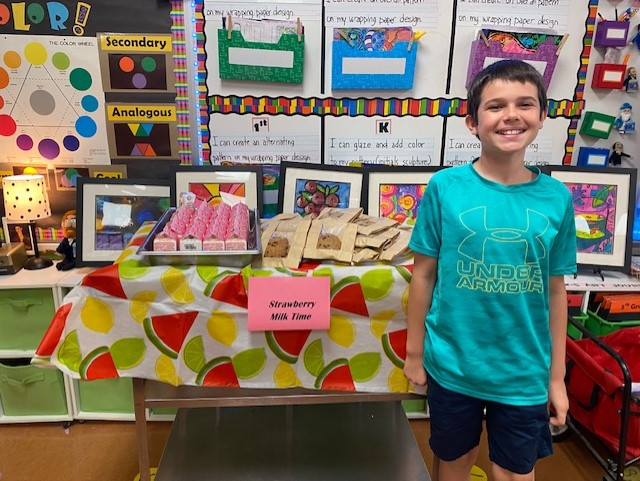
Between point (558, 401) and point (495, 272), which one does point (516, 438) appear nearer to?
point (558, 401)

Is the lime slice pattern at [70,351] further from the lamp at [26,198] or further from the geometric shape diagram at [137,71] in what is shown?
the geometric shape diagram at [137,71]

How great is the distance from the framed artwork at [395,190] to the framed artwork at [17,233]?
140 cm

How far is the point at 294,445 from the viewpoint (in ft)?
5.79

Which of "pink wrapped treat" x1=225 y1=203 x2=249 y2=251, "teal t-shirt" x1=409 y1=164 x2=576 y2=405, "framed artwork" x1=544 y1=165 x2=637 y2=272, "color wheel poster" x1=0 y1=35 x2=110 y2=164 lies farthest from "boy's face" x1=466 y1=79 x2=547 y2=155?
"color wheel poster" x1=0 y1=35 x2=110 y2=164

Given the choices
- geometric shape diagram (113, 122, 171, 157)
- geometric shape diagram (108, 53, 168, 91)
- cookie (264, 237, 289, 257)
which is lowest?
cookie (264, 237, 289, 257)

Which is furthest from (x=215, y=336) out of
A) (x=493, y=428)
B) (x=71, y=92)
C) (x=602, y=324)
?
(x=602, y=324)

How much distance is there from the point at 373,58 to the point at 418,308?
1094 mm

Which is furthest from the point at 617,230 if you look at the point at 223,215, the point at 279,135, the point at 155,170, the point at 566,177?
the point at 155,170

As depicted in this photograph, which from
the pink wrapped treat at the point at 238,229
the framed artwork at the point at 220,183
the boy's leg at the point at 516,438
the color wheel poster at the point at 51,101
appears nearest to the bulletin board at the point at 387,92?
the framed artwork at the point at 220,183

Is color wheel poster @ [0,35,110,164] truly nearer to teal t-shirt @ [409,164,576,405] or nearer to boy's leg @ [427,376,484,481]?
teal t-shirt @ [409,164,576,405]

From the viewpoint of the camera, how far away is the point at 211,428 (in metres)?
1.83

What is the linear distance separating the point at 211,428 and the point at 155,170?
3.37 feet

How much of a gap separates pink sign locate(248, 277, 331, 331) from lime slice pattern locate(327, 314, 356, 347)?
41mm

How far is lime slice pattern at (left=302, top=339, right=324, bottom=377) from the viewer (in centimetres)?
138
